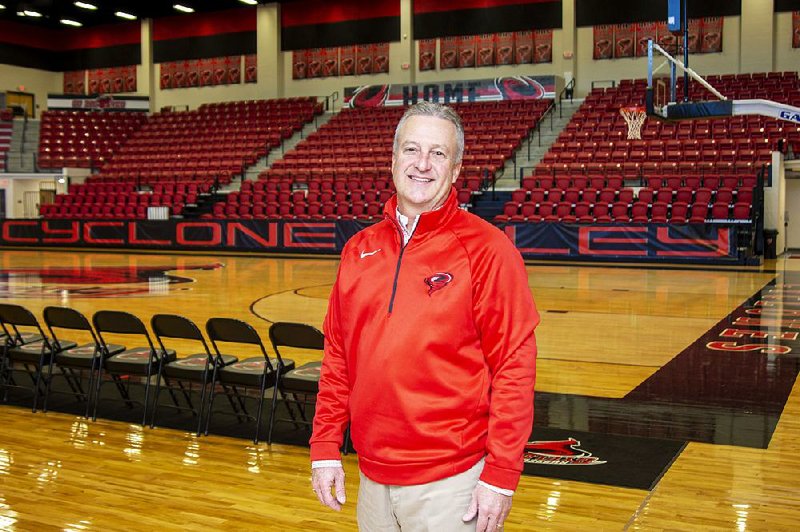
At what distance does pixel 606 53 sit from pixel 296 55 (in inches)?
387

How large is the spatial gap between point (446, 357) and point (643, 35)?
23.2m

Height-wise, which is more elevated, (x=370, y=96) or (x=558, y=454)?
(x=370, y=96)

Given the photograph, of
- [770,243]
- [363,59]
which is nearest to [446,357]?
[770,243]

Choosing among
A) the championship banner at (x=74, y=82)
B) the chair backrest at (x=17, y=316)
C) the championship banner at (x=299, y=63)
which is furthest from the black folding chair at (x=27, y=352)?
the championship banner at (x=74, y=82)

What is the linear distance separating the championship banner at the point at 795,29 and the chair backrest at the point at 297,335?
20.8 meters

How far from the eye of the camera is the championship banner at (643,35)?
2311 centimetres

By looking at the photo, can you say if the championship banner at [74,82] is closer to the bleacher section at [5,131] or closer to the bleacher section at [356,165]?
the bleacher section at [5,131]

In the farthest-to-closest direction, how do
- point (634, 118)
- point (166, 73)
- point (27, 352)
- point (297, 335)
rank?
point (166, 73) < point (634, 118) < point (27, 352) < point (297, 335)

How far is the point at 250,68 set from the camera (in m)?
28.7

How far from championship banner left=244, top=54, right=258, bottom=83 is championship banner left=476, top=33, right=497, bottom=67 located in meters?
7.71

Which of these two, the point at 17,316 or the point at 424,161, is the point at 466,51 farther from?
the point at 424,161

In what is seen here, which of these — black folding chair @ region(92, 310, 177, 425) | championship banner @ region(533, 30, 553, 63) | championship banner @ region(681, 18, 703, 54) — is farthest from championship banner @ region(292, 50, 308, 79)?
black folding chair @ region(92, 310, 177, 425)

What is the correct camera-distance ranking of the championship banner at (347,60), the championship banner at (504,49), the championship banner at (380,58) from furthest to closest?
the championship banner at (347,60) < the championship banner at (380,58) < the championship banner at (504,49)

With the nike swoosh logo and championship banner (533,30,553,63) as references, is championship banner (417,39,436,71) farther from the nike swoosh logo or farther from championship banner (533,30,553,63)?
the nike swoosh logo
